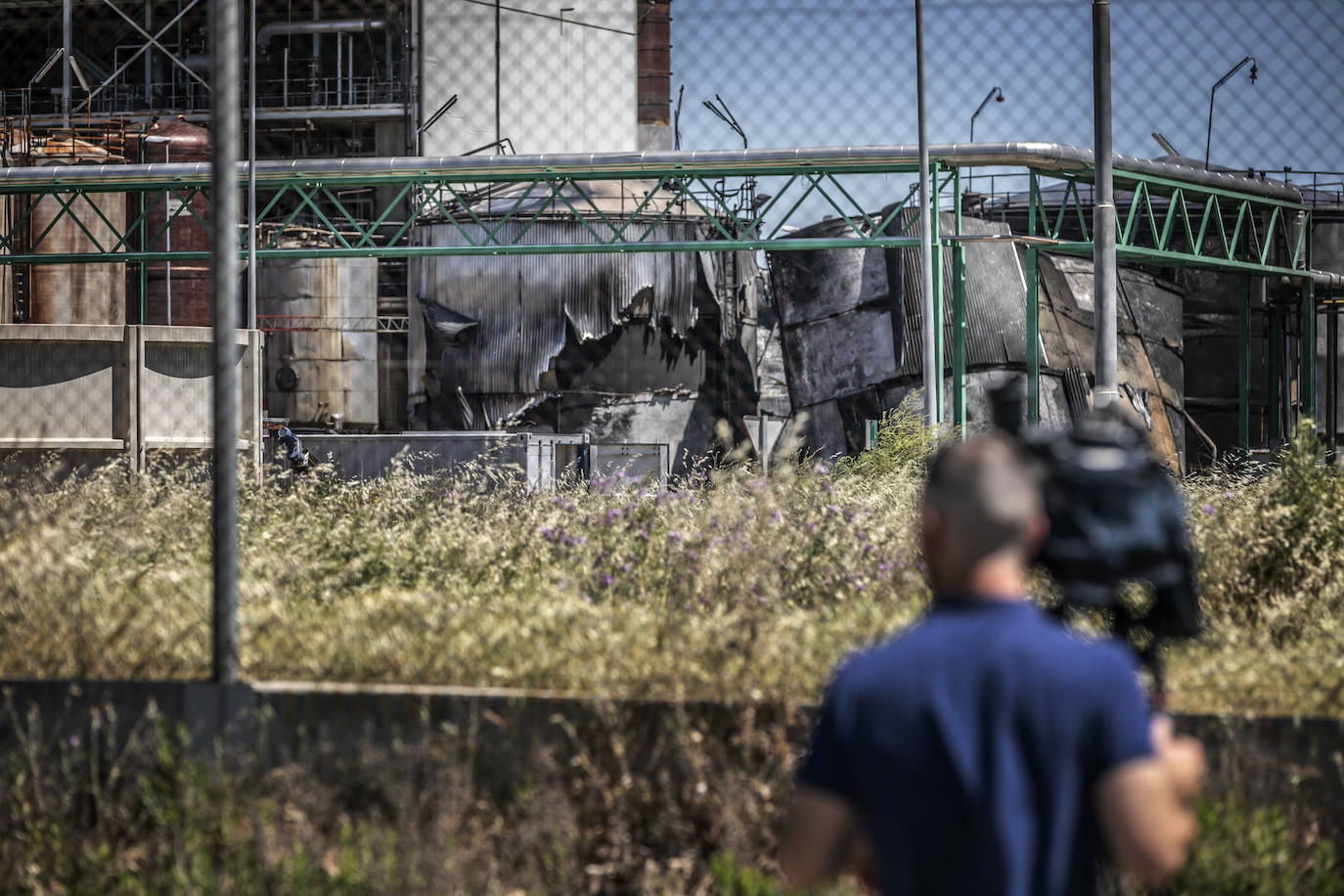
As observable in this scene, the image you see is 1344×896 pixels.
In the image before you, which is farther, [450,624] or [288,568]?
[288,568]

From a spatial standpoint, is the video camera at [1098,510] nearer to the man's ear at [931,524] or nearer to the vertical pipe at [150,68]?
the man's ear at [931,524]

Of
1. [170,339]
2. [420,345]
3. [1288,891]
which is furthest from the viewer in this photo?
[420,345]

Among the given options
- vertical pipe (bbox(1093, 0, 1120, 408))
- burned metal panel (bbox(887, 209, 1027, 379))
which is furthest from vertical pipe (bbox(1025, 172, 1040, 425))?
vertical pipe (bbox(1093, 0, 1120, 408))

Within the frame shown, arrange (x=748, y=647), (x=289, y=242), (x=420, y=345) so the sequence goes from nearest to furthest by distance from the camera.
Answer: (x=748, y=647), (x=420, y=345), (x=289, y=242)

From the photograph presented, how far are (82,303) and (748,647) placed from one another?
92.4ft

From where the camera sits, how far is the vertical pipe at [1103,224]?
35.8 feet

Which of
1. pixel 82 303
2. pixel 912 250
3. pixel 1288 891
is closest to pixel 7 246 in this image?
pixel 82 303

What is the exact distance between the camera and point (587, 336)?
103ft

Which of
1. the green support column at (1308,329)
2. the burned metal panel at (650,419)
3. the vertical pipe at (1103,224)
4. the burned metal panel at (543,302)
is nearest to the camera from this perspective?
the vertical pipe at (1103,224)

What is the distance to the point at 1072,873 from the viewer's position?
7.40 ft

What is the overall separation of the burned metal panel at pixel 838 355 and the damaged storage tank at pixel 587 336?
2281mm

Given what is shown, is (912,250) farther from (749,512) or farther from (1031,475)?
(1031,475)

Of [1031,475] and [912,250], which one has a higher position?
[912,250]

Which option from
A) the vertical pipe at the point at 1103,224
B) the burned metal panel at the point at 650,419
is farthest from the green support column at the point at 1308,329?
the vertical pipe at the point at 1103,224
